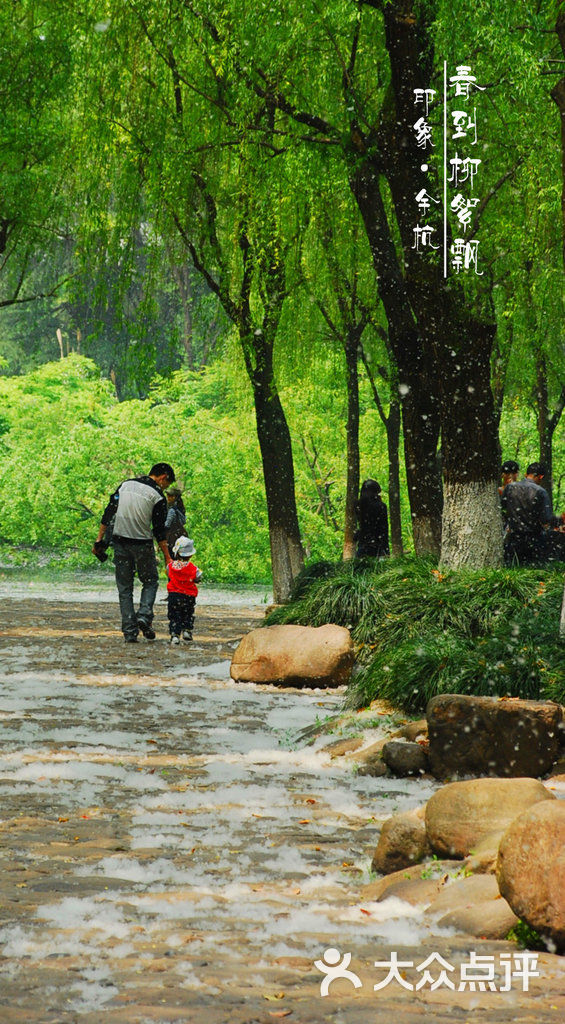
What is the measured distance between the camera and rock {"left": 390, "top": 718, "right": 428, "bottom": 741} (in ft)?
23.9

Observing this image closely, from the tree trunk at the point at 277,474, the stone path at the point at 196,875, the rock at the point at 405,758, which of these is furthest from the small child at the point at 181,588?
the rock at the point at 405,758

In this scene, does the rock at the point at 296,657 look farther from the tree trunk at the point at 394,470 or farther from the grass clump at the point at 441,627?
the tree trunk at the point at 394,470

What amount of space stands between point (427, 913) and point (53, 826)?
78.3 inches

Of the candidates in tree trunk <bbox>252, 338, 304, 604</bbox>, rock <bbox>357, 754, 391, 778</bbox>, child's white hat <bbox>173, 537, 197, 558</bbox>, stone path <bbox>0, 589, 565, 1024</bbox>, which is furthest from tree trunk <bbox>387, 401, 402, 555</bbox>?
rock <bbox>357, 754, 391, 778</bbox>

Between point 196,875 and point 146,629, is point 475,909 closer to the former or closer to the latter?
point 196,875

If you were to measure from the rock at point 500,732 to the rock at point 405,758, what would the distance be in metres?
0.29

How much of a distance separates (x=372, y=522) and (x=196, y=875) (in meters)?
12.4

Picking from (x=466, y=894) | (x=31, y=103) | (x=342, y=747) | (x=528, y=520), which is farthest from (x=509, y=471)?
(x=466, y=894)

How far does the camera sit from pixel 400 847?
5.02m

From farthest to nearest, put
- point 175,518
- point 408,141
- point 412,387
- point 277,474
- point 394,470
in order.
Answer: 1. point 394,470
2. point 277,474
3. point 175,518
4. point 412,387
5. point 408,141

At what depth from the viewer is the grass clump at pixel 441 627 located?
7.59 meters

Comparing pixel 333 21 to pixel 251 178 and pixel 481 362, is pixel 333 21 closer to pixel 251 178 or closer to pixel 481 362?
pixel 251 178

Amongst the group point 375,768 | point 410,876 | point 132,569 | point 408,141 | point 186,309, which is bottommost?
point 375,768

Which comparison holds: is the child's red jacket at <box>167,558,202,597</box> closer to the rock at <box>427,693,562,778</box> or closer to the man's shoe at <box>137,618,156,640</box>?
the man's shoe at <box>137,618,156,640</box>
